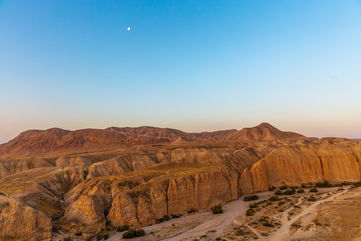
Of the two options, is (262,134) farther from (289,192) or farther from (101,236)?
(101,236)

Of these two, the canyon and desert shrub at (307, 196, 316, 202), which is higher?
the canyon

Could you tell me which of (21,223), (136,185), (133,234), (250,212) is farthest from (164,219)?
(21,223)

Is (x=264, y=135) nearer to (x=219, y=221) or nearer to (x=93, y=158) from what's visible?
(x=93, y=158)

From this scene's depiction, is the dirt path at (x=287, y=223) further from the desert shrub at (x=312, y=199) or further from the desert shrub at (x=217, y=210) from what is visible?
the desert shrub at (x=217, y=210)

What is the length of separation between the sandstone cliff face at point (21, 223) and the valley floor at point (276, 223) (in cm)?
647

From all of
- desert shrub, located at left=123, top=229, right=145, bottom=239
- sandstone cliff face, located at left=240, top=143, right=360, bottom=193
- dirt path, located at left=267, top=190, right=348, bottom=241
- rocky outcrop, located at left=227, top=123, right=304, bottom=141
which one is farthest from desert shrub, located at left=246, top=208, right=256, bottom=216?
rocky outcrop, located at left=227, top=123, right=304, bottom=141

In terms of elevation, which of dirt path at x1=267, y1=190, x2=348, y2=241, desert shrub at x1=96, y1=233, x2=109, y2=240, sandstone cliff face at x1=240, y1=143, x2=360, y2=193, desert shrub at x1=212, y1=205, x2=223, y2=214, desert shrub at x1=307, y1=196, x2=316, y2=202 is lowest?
desert shrub at x1=96, y1=233, x2=109, y2=240

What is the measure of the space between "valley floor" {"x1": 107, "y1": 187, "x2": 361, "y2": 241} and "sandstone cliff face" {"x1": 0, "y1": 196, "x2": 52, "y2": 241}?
21.2 ft

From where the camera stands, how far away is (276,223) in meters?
23.3

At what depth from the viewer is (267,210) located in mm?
28656

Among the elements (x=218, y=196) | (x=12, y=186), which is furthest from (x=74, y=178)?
(x=218, y=196)

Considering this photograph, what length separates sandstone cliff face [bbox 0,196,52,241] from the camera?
2209cm

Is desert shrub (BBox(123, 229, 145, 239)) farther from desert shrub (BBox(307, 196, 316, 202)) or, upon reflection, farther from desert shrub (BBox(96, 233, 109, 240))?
desert shrub (BBox(307, 196, 316, 202))

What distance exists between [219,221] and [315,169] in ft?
92.5
